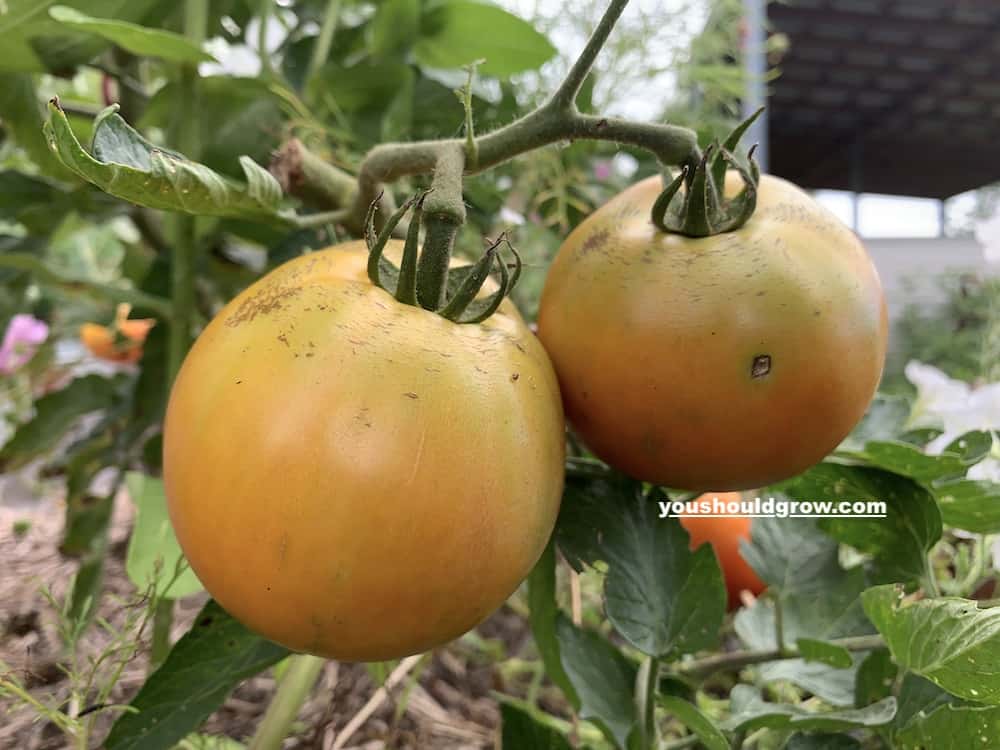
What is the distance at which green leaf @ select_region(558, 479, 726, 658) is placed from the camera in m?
0.35

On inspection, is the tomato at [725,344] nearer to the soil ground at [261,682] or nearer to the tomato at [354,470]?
the tomato at [354,470]

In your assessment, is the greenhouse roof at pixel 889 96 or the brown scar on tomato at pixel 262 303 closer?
the brown scar on tomato at pixel 262 303

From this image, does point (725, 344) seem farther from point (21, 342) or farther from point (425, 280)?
point (21, 342)

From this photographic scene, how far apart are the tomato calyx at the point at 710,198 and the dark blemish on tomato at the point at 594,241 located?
0.02m

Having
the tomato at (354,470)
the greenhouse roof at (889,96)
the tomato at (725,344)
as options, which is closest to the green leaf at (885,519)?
the tomato at (725,344)

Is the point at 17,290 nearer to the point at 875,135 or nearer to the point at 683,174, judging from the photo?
the point at 683,174

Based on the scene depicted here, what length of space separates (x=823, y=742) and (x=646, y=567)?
0.11 meters

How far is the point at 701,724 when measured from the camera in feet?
0.99

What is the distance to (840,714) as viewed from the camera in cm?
32

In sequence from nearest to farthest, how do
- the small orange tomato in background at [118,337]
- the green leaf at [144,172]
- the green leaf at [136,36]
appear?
1. the green leaf at [144,172]
2. the green leaf at [136,36]
3. the small orange tomato in background at [118,337]

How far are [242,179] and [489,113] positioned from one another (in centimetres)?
19

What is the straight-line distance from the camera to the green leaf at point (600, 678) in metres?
0.35

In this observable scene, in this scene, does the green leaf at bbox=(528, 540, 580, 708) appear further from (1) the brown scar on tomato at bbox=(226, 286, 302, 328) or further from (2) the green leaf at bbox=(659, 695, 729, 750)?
(1) the brown scar on tomato at bbox=(226, 286, 302, 328)

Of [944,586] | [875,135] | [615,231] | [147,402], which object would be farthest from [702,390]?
[875,135]
